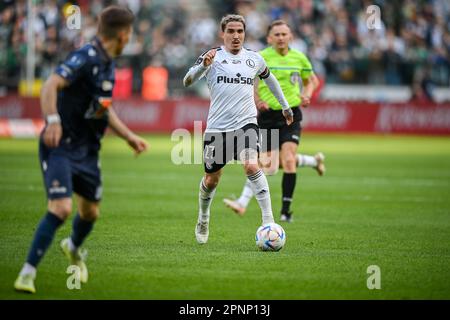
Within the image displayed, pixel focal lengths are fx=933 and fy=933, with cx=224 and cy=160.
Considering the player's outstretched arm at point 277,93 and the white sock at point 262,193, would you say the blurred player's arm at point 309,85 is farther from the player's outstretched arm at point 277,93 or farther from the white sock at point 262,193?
the white sock at point 262,193

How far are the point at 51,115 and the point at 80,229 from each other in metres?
1.25

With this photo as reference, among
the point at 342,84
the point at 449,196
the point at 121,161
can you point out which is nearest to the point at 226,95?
the point at 449,196

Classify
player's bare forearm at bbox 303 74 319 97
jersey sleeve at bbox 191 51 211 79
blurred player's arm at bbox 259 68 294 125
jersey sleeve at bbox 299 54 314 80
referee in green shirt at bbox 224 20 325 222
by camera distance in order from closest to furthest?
1. jersey sleeve at bbox 191 51 211 79
2. blurred player's arm at bbox 259 68 294 125
3. referee in green shirt at bbox 224 20 325 222
4. jersey sleeve at bbox 299 54 314 80
5. player's bare forearm at bbox 303 74 319 97

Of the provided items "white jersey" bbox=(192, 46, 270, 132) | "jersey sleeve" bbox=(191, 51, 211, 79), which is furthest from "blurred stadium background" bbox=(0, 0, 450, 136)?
"jersey sleeve" bbox=(191, 51, 211, 79)

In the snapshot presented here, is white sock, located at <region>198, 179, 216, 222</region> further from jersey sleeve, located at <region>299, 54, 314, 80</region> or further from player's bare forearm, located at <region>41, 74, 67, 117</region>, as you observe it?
jersey sleeve, located at <region>299, 54, 314, 80</region>

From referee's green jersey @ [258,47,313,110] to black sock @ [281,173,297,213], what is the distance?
103 cm

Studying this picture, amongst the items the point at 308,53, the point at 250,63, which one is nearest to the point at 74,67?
the point at 250,63

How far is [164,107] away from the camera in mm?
31156

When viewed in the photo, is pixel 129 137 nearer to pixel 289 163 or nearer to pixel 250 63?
pixel 250 63

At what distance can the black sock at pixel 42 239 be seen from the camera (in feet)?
25.3

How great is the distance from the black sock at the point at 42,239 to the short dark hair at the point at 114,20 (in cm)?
163

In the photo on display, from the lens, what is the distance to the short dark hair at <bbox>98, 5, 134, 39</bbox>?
7859mm

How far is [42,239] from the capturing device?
7.73 metres
